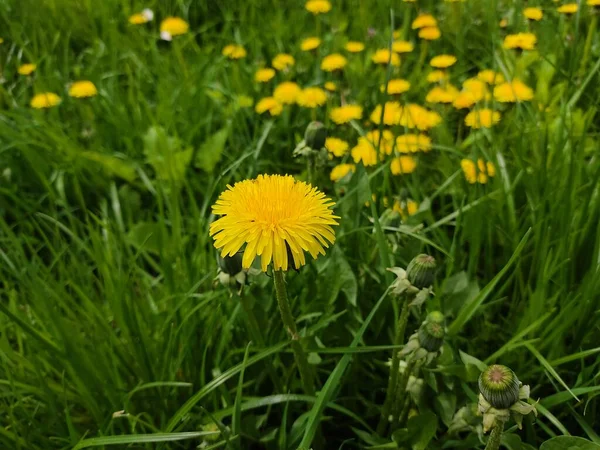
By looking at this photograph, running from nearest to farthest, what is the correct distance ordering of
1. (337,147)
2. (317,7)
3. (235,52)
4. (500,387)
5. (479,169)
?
(500,387) → (479,169) → (337,147) → (235,52) → (317,7)

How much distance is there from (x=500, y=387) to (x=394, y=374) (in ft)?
0.94

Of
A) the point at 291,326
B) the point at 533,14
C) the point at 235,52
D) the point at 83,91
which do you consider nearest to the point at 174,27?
the point at 235,52

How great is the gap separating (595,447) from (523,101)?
1.07 metres

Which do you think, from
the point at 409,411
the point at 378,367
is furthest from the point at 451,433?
the point at 378,367

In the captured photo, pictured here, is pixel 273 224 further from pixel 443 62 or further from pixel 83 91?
pixel 83 91

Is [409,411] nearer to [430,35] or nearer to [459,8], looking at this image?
[430,35]

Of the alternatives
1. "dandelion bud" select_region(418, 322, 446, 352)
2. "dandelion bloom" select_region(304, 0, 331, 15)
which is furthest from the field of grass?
"dandelion bloom" select_region(304, 0, 331, 15)

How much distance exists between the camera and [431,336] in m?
0.82

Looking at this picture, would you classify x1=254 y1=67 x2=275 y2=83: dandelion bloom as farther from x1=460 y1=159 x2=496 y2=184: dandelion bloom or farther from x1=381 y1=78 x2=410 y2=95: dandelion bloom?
x1=460 y1=159 x2=496 y2=184: dandelion bloom

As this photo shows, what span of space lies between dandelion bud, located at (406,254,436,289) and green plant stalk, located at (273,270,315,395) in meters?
0.19

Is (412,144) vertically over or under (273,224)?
under

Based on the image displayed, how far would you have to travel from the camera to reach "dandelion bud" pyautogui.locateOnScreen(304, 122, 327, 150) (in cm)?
112

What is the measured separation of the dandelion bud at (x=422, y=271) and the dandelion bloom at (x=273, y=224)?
0.14 m

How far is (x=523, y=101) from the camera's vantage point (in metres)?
1.60
